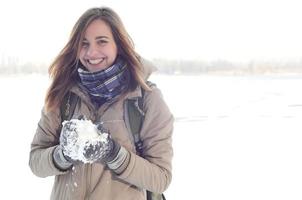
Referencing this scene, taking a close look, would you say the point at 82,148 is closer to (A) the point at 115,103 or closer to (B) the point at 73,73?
(A) the point at 115,103

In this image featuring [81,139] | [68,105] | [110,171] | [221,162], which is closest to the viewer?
[81,139]

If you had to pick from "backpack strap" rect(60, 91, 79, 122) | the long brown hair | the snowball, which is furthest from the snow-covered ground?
the snowball

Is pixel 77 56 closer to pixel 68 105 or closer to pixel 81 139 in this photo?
pixel 68 105

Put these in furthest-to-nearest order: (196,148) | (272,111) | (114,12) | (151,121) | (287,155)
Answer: (272,111) → (196,148) → (287,155) → (114,12) → (151,121)

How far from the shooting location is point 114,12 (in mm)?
2074

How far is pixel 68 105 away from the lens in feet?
6.63

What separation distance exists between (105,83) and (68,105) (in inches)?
7.7

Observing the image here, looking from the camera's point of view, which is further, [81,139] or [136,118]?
[136,118]

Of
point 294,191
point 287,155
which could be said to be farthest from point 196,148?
point 294,191

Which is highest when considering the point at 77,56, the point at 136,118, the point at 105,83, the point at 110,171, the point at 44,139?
the point at 77,56

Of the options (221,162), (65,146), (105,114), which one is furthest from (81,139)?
(221,162)

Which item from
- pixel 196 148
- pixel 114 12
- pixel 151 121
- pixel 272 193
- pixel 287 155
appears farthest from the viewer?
pixel 196 148

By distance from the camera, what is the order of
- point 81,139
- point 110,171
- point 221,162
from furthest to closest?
point 221,162 < point 110,171 < point 81,139

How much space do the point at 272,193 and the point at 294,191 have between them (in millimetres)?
341
